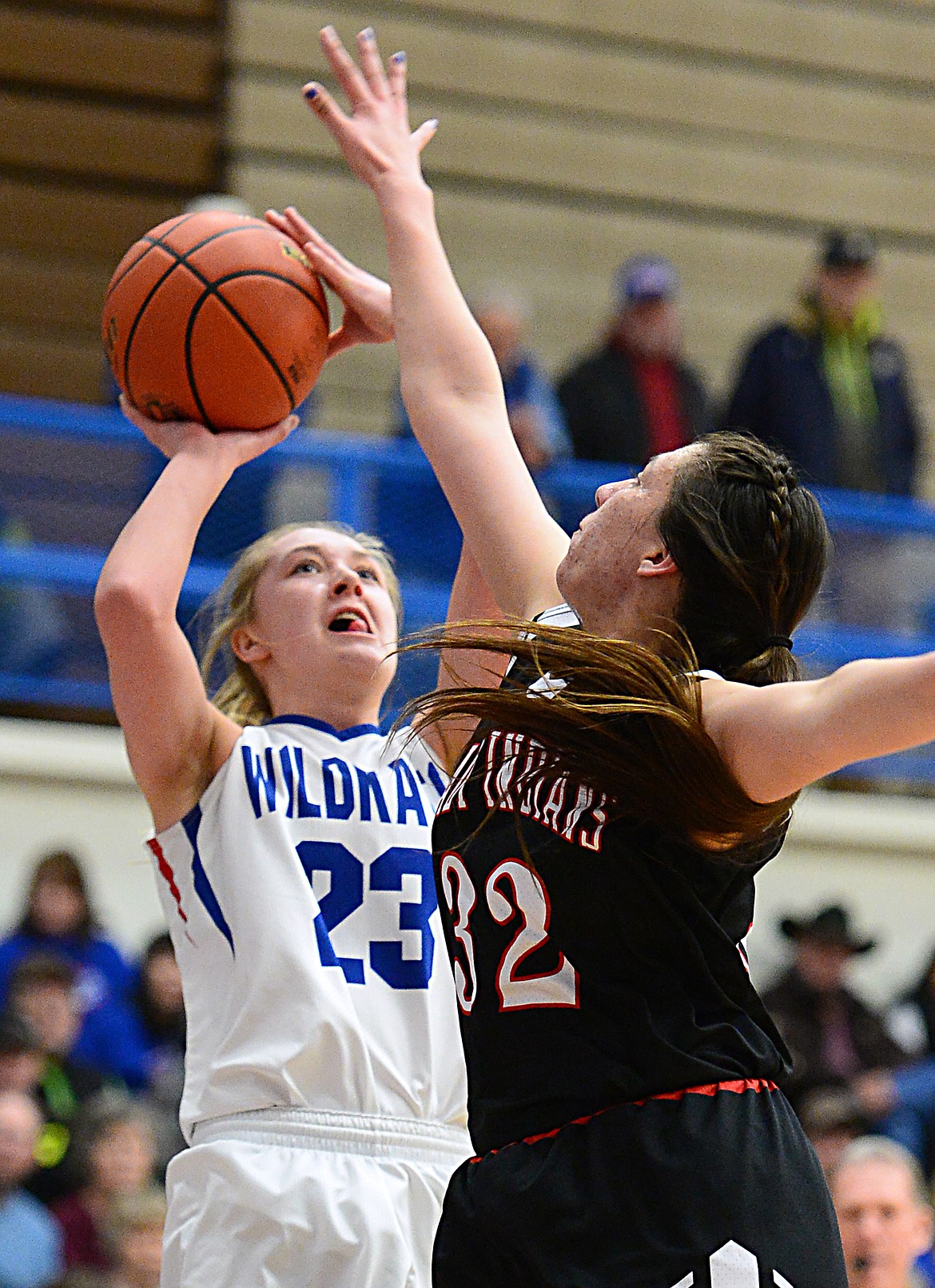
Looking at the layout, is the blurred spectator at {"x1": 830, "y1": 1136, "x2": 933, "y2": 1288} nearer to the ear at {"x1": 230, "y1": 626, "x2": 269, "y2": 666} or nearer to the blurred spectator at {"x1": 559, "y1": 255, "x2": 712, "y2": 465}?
the ear at {"x1": 230, "y1": 626, "x2": 269, "y2": 666}

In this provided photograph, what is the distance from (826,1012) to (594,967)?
197 inches

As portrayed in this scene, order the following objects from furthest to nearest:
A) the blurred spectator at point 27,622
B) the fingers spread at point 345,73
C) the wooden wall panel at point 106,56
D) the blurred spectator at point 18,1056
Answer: the wooden wall panel at point 106,56, the blurred spectator at point 27,622, the blurred spectator at point 18,1056, the fingers spread at point 345,73

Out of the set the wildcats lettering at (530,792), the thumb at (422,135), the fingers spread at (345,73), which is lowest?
the wildcats lettering at (530,792)

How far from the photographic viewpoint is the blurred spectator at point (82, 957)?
648 cm

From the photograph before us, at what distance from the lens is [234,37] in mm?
10062

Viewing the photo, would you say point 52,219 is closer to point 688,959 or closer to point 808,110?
point 808,110

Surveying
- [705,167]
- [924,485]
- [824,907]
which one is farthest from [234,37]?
[824,907]

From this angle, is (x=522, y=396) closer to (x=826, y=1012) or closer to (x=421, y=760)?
(x=826, y=1012)

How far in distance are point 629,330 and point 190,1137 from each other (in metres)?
5.49

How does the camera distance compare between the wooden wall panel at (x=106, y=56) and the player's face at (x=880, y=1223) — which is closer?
the player's face at (x=880, y=1223)

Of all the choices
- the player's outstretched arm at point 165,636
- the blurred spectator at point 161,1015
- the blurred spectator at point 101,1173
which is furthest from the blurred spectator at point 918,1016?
the player's outstretched arm at point 165,636

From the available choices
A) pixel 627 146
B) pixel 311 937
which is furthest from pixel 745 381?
pixel 311 937

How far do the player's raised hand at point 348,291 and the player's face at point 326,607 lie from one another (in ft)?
1.28

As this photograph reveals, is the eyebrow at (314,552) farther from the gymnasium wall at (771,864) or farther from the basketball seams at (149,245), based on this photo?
the gymnasium wall at (771,864)
